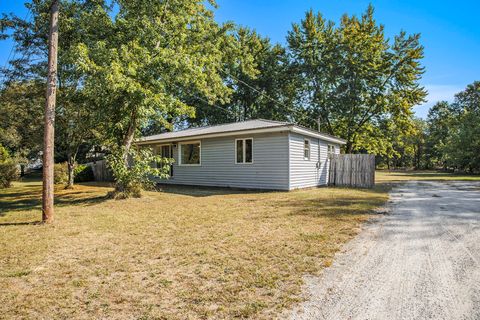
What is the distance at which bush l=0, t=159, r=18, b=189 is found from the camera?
49.3ft

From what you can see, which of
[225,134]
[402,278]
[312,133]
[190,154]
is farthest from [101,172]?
[402,278]

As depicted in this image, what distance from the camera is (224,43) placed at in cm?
1680

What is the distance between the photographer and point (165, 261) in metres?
3.94

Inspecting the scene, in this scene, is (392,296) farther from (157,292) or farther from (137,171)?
(137,171)

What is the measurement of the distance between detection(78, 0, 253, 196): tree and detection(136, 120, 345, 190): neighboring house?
310cm

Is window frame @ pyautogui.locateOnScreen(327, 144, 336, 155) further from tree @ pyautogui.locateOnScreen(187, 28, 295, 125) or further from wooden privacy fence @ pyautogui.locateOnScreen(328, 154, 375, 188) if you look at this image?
tree @ pyautogui.locateOnScreen(187, 28, 295, 125)

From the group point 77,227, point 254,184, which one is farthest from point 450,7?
point 77,227

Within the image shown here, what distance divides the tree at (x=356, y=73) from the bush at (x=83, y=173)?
19.0 m

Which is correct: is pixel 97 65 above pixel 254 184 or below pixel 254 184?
above

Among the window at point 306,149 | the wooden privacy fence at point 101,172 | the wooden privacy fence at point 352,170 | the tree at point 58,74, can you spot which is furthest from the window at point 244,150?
the wooden privacy fence at point 101,172

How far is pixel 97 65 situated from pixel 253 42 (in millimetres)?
23153

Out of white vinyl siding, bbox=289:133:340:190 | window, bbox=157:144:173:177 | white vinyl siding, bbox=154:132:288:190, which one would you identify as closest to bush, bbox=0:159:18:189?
window, bbox=157:144:173:177

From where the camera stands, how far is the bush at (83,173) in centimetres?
1953

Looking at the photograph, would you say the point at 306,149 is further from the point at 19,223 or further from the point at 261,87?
the point at 261,87
